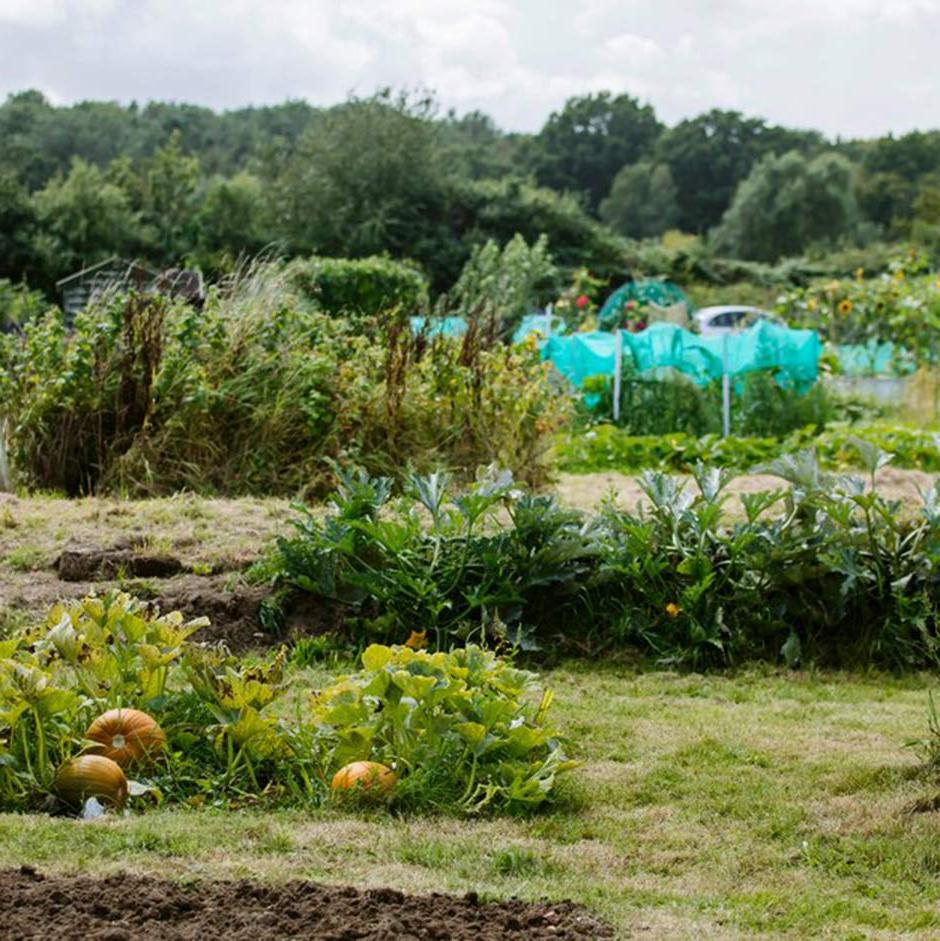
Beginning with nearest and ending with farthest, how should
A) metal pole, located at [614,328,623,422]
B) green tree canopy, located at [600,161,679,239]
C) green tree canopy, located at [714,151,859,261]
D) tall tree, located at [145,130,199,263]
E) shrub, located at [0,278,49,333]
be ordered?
metal pole, located at [614,328,623,422] → shrub, located at [0,278,49,333] → tall tree, located at [145,130,199,263] → green tree canopy, located at [714,151,859,261] → green tree canopy, located at [600,161,679,239]

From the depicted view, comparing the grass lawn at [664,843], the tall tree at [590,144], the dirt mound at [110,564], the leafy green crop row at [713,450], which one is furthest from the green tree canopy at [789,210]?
the grass lawn at [664,843]

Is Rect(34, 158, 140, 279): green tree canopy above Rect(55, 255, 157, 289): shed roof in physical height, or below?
above

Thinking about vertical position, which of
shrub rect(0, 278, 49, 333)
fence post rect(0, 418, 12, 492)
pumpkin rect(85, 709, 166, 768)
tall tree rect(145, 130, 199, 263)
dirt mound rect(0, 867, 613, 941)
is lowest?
dirt mound rect(0, 867, 613, 941)

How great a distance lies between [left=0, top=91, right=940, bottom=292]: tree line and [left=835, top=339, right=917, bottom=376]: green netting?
285 inches

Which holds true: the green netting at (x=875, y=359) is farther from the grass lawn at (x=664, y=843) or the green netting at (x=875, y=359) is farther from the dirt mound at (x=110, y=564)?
the grass lawn at (x=664, y=843)

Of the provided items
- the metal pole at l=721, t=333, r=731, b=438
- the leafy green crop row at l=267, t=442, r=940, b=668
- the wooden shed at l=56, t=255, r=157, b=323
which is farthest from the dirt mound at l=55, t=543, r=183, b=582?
the metal pole at l=721, t=333, r=731, b=438

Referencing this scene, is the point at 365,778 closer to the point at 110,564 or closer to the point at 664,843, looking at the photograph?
the point at 664,843

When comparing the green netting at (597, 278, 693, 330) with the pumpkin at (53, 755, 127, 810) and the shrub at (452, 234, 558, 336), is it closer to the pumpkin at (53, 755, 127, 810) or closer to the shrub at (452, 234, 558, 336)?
the shrub at (452, 234, 558, 336)

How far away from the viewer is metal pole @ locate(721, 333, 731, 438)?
13.4 metres

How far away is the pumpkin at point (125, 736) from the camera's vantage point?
3799 millimetres

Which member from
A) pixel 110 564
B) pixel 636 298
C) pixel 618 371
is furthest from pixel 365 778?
pixel 636 298

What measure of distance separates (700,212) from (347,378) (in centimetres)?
6033

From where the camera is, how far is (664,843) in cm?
366

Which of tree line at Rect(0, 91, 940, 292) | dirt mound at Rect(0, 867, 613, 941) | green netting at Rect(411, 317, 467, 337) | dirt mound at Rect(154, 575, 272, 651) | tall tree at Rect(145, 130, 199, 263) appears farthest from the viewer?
tall tree at Rect(145, 130, 199, 263)
